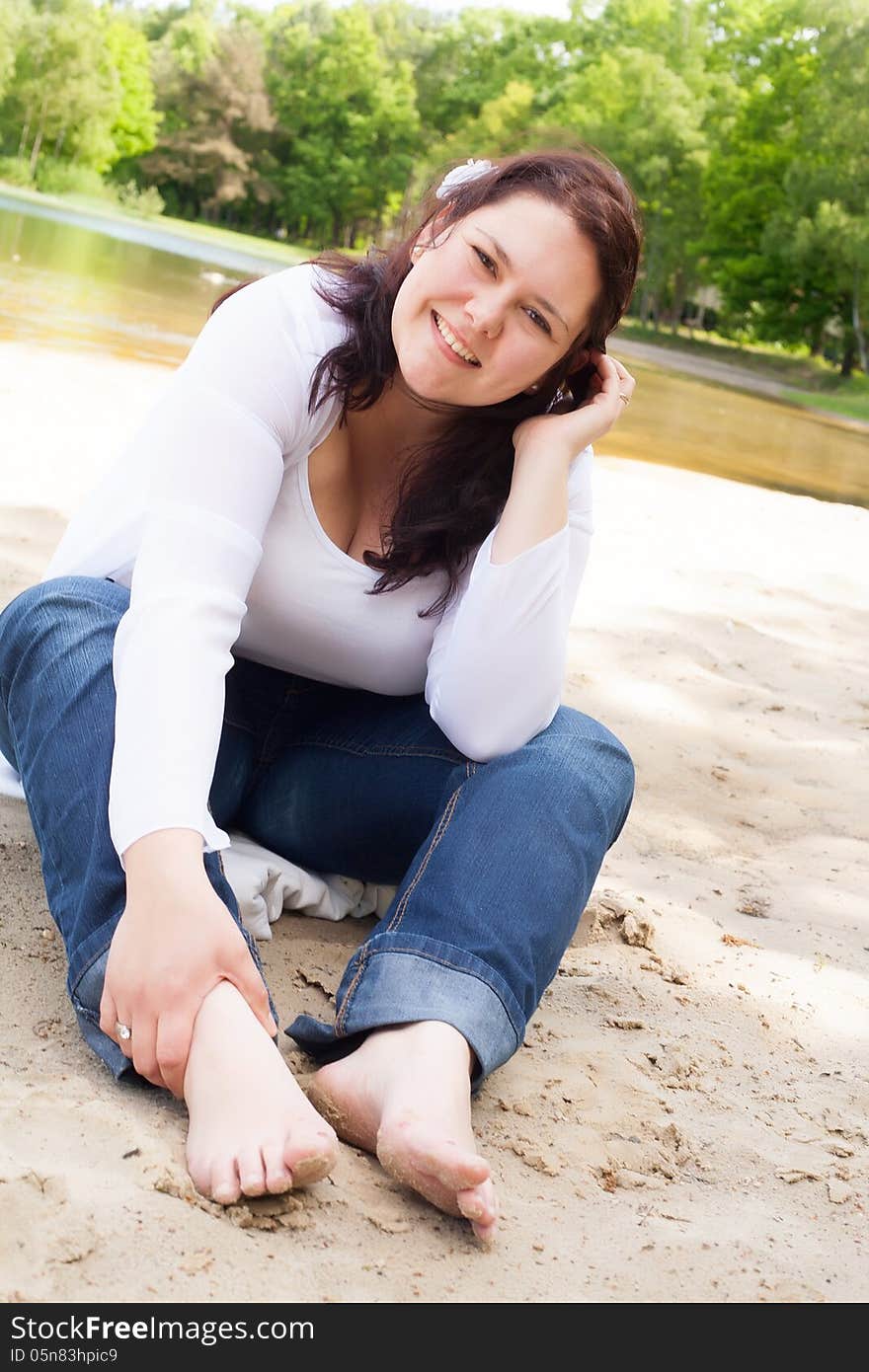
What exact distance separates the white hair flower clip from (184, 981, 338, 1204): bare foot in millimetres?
1105

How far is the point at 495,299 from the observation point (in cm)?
167

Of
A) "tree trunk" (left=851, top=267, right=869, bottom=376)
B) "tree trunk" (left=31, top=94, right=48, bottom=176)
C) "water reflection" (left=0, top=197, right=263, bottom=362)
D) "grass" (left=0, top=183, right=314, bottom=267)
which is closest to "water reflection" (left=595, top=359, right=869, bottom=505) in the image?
"water reflection" (left=0, top=197, right=263, bottom=362)

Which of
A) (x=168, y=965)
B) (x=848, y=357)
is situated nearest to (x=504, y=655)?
(x=168, y=965)

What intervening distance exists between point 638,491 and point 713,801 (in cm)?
376

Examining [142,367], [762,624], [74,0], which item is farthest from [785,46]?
[762,624]

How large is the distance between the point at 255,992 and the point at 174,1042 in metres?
0.10

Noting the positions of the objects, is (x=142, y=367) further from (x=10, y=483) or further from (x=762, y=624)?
(x=762, y=624)

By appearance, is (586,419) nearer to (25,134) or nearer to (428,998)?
(428,998)

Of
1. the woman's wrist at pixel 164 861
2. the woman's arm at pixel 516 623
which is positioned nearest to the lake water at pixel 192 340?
the woman's arm at pixel 516 623

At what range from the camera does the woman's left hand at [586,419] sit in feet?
6.02

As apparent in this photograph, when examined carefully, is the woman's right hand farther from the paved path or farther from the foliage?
the foliage

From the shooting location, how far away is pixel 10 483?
4.12 m

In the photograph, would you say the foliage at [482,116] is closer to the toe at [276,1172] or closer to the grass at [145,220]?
the grass at [145,220]

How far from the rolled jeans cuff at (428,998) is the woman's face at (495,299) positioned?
2.37 ft
